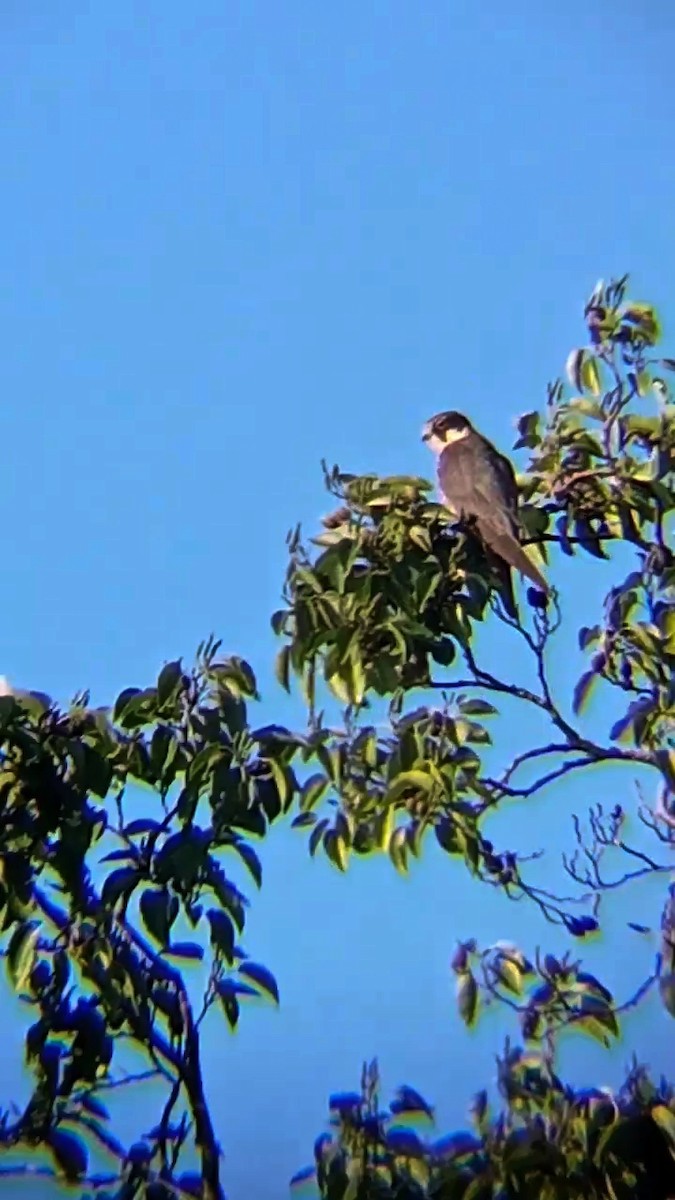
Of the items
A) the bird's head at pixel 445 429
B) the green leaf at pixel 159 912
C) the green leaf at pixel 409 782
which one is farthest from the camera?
the bird's head at pixel 445 429

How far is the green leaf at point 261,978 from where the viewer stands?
10.7 ft

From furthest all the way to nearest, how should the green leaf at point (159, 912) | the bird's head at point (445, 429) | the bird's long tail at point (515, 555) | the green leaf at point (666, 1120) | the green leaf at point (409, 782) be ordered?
the bird's head at point (445, 429) < the bird's long tail at point (515, 555) < the green leaf at point (409, 782) < the green leaf at point (159, 912) < the green leaf at point (666, 1120)

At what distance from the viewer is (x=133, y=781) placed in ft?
11.2

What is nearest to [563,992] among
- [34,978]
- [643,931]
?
[643,931]

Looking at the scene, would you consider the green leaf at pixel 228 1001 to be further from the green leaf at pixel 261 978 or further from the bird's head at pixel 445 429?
the bird's head at pixel 445 429

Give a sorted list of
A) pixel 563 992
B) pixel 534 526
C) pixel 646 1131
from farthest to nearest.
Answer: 1. pixel 534 526
2. pixel 563 992
3. pixel 646 1131

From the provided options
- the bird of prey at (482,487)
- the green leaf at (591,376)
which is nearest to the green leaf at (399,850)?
the bird of prey at (482,487)

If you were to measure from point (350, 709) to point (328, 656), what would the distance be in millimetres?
93

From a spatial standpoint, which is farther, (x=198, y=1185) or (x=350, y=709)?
(x=350, y=709)

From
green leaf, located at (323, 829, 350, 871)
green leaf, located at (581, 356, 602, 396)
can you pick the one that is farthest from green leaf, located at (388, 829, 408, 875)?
green leaf, located at (581, 356, 602, 396)

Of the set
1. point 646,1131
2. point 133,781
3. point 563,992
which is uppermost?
point 133,781

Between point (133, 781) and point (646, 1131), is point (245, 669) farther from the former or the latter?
point (646, 1131)

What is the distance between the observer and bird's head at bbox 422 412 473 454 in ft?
19.8

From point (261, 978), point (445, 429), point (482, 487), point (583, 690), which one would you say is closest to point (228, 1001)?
point (261, 978)
